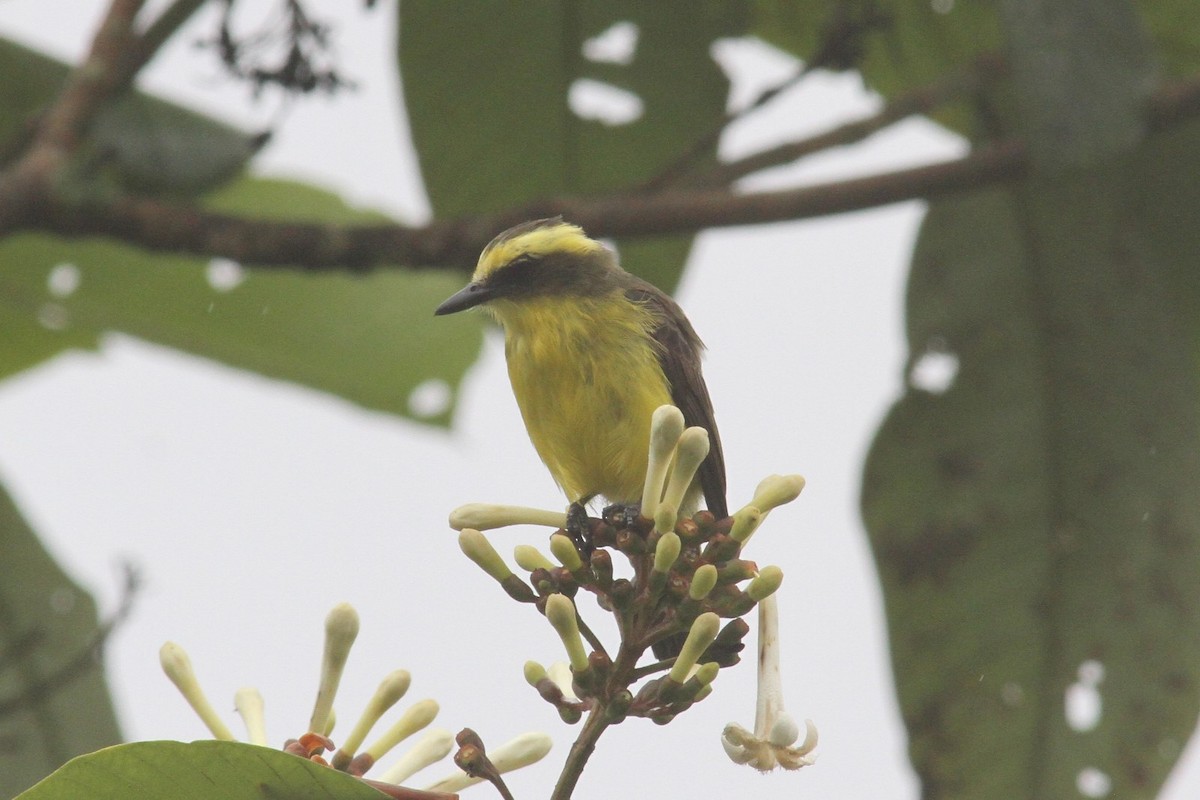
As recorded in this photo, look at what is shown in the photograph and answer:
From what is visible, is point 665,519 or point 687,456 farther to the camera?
point 687,456

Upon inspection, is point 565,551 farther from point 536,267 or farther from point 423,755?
point 536,267

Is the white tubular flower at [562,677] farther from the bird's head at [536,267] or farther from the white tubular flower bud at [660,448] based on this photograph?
the bird's head at [536,267]

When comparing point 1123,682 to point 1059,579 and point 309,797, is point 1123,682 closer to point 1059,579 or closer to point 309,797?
point 1059,579

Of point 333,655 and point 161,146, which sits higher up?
point 161,146

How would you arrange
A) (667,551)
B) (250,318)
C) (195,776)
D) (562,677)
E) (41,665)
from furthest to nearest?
1. (250,318)
2. (41,665)
3. (562,677)
4. (667,551)
5. (195,776)

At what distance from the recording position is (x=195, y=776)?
6.29ft

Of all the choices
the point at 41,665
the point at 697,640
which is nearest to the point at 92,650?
the point at 41,665

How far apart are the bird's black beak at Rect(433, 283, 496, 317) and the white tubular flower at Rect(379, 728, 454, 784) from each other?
120cm

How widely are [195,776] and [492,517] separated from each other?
25.6 inches

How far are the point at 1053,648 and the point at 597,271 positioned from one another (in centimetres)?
173

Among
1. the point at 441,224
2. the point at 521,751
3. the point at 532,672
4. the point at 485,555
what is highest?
the point at 441,224

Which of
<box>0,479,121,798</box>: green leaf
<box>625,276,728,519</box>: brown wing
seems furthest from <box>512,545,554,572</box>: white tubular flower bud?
<box>0,479,121,798</box>: green leaf

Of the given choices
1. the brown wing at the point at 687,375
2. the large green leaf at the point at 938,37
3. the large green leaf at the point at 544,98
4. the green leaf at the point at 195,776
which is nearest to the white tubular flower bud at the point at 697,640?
the green leaf at the point at 195,776

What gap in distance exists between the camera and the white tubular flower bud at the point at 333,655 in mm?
2178
